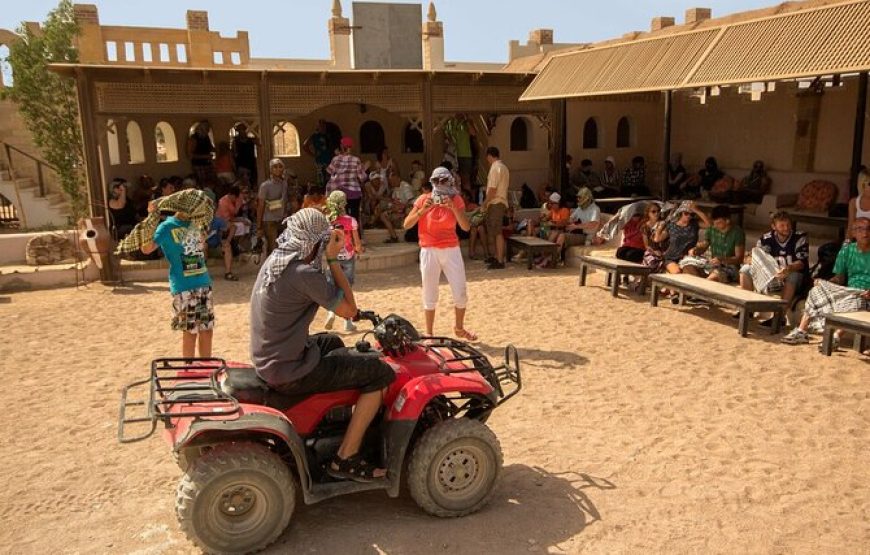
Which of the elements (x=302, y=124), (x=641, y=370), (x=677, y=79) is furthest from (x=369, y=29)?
(x=641, y=370)

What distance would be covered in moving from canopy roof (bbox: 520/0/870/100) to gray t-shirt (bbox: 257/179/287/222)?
212 inches

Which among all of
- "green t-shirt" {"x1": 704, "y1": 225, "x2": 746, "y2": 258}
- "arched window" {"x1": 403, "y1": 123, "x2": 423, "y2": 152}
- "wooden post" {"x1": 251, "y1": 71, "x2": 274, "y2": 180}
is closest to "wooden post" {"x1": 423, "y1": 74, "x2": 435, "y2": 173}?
"wooden post" {"x1": 251, "y1": 71, "x2": 274, "y2": 180}

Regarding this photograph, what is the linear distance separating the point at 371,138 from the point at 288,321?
14.9m

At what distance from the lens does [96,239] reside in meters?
11.2

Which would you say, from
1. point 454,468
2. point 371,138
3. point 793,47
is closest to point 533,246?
point 793,47

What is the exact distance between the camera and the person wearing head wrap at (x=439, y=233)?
716cm

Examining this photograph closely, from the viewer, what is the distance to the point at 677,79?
1094cm

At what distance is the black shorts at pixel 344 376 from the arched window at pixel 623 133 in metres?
16.0

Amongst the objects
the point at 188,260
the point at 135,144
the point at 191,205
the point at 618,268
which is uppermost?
the point at 135,144

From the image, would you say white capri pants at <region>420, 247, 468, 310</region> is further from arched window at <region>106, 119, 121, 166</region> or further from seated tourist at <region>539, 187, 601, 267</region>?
arched window at <region>106, 119, 121, 166</region>

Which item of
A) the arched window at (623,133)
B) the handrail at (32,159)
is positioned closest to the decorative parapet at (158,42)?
the handrail at (32,159)

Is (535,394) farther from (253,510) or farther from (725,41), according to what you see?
(725,41)

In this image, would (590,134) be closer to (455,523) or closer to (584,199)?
(584,199)

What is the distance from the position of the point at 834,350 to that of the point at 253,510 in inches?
240
